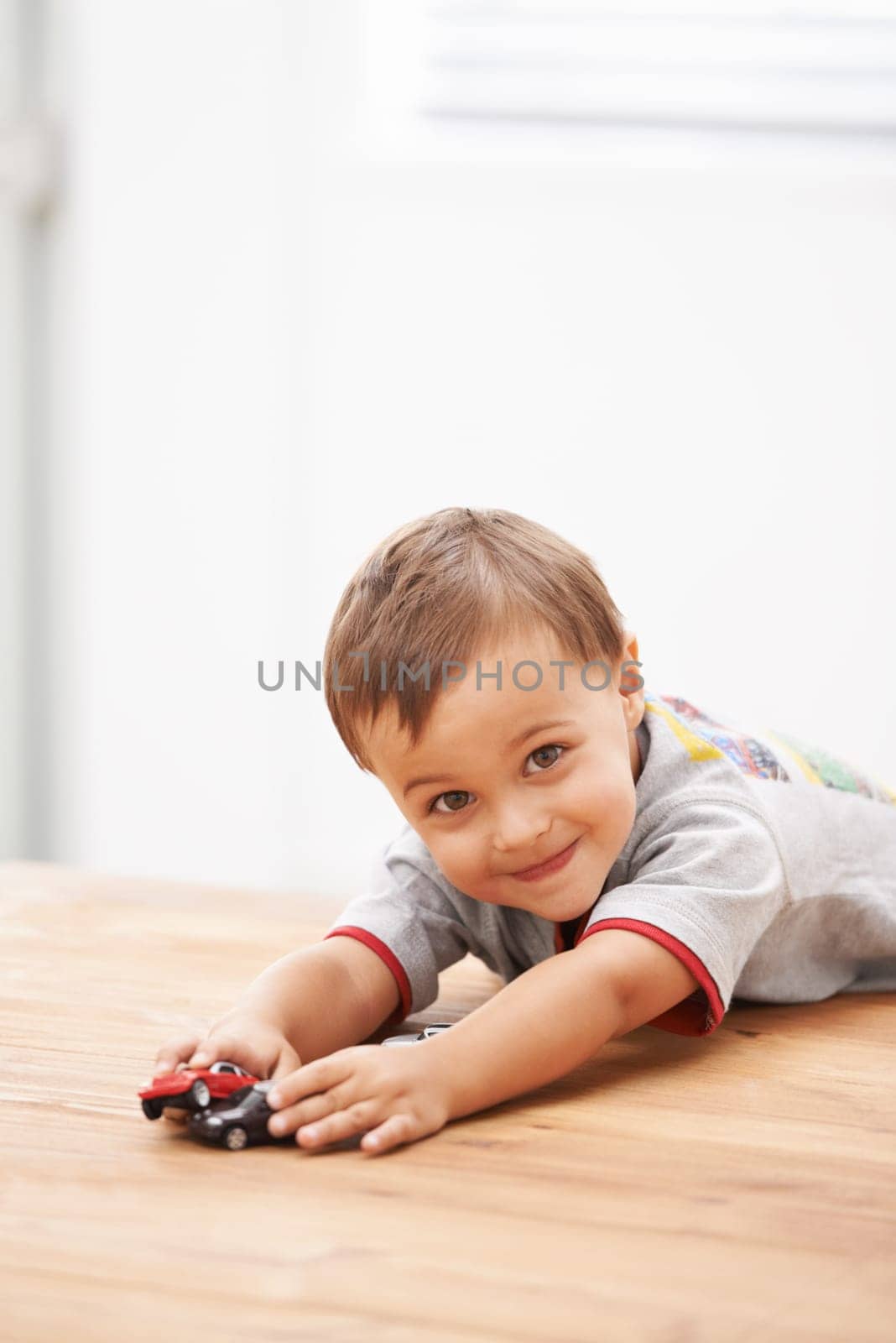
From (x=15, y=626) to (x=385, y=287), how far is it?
0.76 m

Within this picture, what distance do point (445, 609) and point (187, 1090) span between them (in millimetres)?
294

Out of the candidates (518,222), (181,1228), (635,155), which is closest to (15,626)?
(518,222)

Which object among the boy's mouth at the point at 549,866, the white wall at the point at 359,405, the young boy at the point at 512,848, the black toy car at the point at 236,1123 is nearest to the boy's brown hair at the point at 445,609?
the young boy at the point at 512,848

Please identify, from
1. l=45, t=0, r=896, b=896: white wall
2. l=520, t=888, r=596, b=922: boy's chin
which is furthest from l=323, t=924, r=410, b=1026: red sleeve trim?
l=45, t=0, r=896, b=896: white wall

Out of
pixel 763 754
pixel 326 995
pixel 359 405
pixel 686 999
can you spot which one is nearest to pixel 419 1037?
pixel 326 995

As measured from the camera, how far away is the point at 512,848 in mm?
789

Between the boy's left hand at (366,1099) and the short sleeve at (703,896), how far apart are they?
0.51 ft

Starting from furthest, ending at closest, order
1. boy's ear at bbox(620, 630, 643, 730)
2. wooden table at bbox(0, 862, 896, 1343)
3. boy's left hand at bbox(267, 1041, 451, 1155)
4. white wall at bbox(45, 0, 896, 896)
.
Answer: white wall at bbox(45, 0, 896, 896) < boy's ear at bbox(620, 630, 643, 730) < boy's left hand at bbox(267, 1041, 451, 1155) < wooden table at bbox(0, 862, 896, 1343)

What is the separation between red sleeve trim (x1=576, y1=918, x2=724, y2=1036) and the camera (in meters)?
0.78

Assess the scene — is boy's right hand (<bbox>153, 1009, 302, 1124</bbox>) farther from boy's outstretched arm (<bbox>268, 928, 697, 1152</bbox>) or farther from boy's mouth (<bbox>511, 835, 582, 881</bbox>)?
boy's mouth (<bbox>511, 835, 582, 881</bbox>)

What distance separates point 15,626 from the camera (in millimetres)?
2094

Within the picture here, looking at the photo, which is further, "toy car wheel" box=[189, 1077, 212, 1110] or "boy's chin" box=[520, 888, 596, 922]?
"boy's chin" box=[520, 888, 596, 922]

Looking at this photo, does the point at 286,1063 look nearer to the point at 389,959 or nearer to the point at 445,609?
the point at 389,959

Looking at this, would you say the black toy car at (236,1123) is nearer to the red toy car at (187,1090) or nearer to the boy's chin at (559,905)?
the red toy car at (187,1090)
